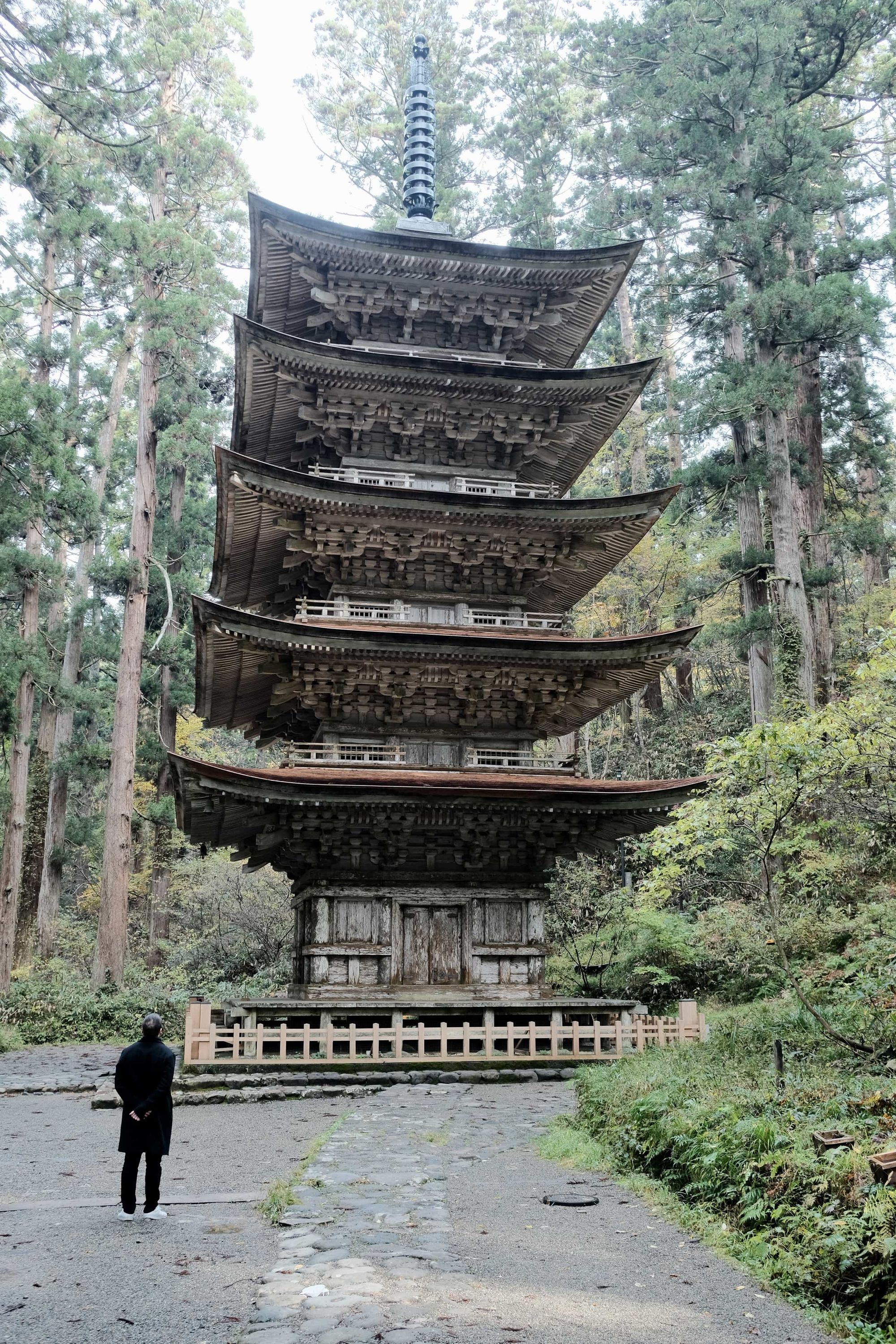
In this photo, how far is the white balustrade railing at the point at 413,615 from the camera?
54.3ft

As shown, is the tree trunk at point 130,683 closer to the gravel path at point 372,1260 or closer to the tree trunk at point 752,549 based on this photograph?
the gravel path at point 372,1260

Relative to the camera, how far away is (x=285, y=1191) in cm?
733

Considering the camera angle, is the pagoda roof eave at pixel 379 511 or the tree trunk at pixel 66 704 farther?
the tree trunk at pixel 66 704

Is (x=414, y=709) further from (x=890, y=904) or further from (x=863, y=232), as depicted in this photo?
(x=863, y=232)

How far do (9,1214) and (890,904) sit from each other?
562 inches

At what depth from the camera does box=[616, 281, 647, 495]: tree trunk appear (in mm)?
34781

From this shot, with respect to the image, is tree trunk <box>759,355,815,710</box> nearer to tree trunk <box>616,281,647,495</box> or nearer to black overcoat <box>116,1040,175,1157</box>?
tree trunk <box>616,281,647,495</box>

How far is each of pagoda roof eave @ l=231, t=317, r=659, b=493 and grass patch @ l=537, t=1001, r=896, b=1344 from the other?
11130 mm

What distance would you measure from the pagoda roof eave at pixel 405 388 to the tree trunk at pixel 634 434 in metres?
15.7

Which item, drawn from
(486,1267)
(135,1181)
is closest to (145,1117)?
(135,1181)

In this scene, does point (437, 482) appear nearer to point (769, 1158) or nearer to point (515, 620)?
point (515, 620)

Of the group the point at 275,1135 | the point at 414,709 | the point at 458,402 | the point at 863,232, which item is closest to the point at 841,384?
the point at 863,232

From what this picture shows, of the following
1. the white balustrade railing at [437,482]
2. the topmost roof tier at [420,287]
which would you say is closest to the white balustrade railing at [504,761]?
the white balustrade railing at [437,482]

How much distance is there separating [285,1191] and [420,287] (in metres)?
15.1
